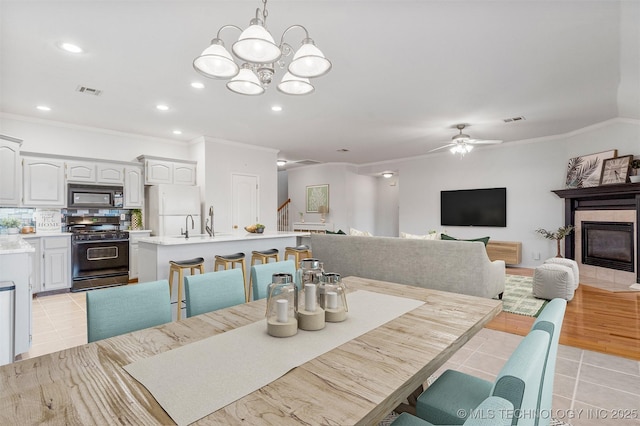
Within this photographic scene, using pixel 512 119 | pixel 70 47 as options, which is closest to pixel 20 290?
pixel 70 47

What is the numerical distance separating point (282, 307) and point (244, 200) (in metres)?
5.66

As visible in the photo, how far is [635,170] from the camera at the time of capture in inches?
196

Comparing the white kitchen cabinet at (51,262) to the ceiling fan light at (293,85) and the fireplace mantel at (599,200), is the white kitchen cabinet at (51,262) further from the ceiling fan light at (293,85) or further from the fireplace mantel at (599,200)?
the fireplace mantel at (599,200)

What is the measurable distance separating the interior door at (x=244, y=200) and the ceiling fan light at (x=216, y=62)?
4.65 meters

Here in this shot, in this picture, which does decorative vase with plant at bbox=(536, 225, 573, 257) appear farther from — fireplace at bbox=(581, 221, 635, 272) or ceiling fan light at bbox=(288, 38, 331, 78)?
ceiling fan light at bbox=(288, 38, 331, 78)

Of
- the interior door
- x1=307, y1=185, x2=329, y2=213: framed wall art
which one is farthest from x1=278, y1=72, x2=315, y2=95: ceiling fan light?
x1=307, y1=185, x2=329, y2=213: framed wall art

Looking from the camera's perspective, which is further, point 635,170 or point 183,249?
point 635,170

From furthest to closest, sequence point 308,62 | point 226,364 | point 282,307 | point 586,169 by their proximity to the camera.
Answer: point 586,169, point 308,62, point 282,307, point 226,364

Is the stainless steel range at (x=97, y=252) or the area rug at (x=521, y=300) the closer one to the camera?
the area rug at (x=521, y=300)

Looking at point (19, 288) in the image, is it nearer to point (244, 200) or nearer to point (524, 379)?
point (524, 379)

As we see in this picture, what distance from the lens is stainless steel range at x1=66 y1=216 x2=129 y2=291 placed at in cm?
499

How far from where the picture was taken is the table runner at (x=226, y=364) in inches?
32.9

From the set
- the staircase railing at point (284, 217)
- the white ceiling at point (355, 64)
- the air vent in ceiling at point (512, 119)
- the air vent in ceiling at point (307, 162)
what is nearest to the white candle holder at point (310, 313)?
the white ceiling at point (355, 64)

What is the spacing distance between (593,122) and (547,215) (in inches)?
75.3
